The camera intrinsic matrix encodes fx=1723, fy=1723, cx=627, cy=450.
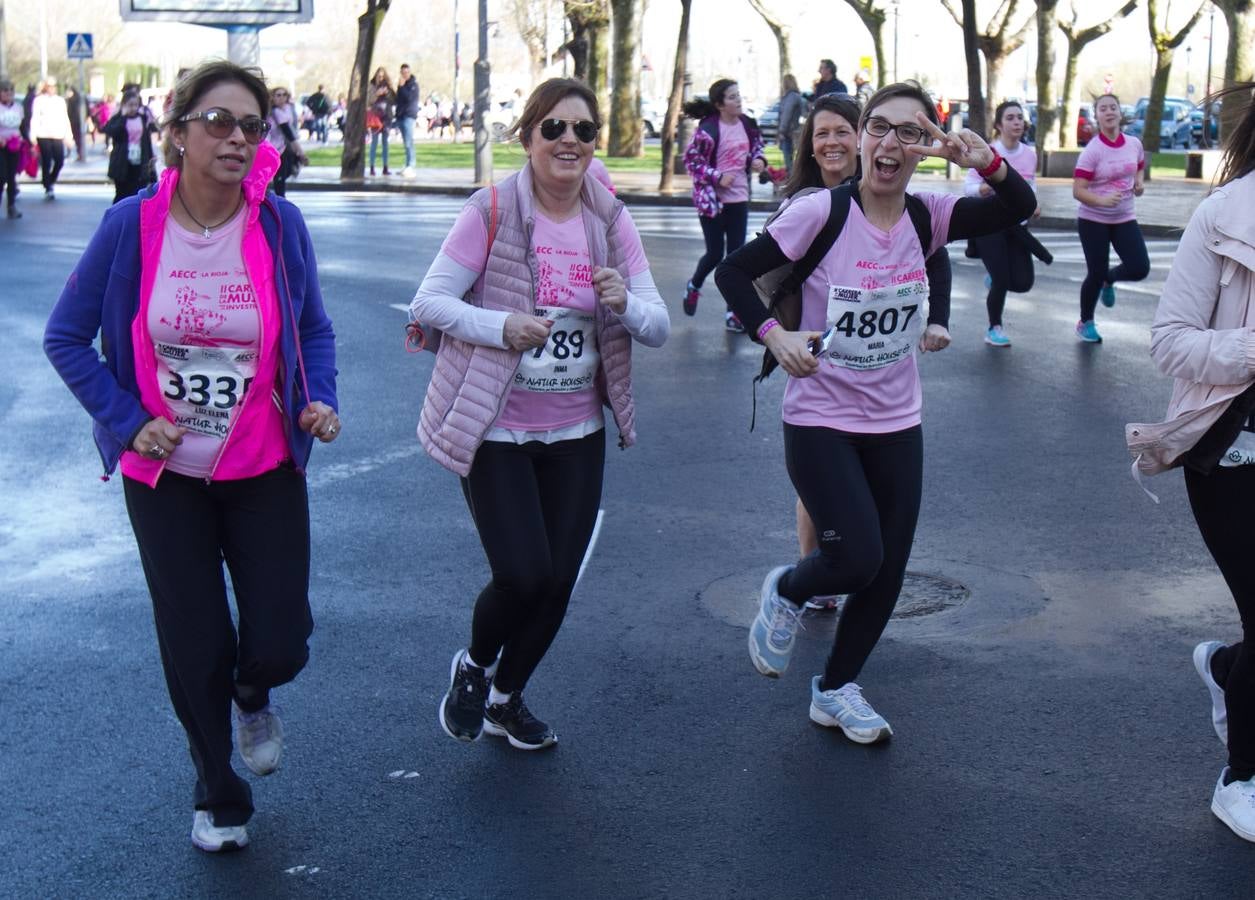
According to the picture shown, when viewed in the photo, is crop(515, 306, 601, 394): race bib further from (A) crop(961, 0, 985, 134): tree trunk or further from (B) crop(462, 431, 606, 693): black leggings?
(A) crop(961, 0, 985, 134): tree trunk

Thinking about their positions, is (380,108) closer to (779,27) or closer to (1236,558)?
(779,27)

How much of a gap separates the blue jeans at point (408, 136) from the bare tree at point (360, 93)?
1.40 meters

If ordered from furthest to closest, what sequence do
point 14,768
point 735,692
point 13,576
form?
1. point 13,576
2. point 735,692
3. point 14,768

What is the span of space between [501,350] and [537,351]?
5.0 inches

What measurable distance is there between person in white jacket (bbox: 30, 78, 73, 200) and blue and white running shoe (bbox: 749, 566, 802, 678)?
2590cm

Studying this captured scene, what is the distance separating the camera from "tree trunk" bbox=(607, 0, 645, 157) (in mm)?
45156

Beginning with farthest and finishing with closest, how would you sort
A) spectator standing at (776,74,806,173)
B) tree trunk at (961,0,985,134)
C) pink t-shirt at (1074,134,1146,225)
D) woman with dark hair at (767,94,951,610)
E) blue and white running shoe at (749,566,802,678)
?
tree trunk at (961,0,985,134)
spectator standing at (776,74,806,173)
pink t-shirt at (1074,134,1146,225)
woman with dark hair at (767,94,951,610)
blue and white running shoe at (749,566,802,678)

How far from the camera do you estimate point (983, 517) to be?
7.64 meters

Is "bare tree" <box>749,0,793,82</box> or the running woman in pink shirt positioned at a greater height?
"bare tree" <box>749,0,793,82</box>

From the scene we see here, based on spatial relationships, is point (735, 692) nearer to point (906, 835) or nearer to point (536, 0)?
point (906, 835)

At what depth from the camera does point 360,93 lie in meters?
33.0

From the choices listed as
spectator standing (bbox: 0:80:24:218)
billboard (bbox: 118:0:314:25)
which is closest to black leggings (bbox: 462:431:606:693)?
billboard (bbox: 118:0:314:25)

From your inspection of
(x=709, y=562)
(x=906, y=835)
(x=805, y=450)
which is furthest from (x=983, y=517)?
(x=906, y=835)

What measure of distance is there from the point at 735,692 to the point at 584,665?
1.81 feet
